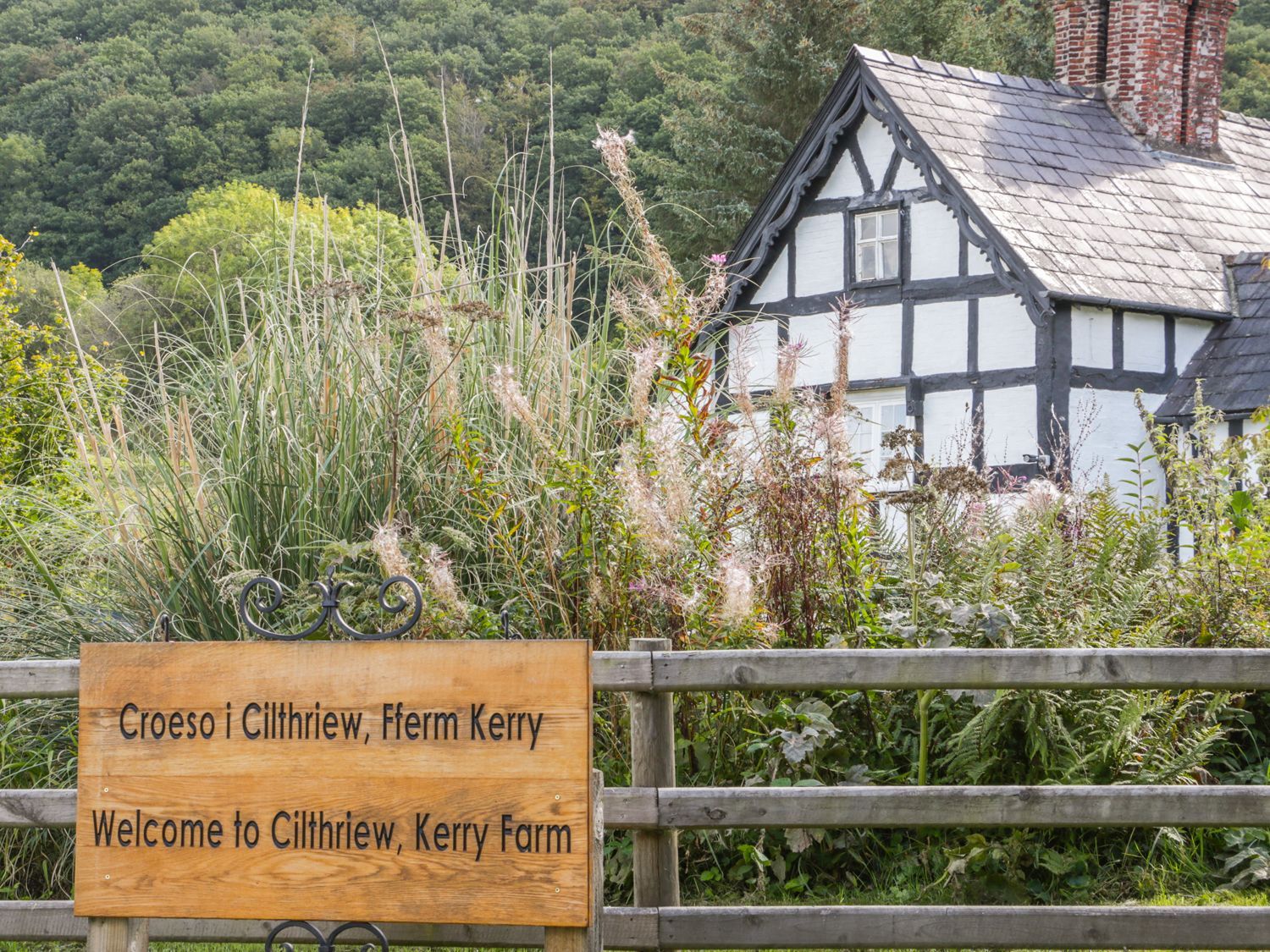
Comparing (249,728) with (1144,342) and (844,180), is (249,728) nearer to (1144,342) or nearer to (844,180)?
(1144,342)

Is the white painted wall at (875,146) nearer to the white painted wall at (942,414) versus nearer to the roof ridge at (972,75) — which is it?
the roof ridge at (972,75)

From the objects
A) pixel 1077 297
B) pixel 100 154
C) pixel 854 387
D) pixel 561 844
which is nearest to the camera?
pixel 561 844

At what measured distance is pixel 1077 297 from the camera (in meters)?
14.2

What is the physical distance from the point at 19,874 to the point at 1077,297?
39.0ft

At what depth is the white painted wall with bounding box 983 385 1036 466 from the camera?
1484 cm

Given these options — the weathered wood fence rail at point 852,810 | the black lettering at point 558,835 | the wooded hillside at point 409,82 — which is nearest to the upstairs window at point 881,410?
the wooded hillside at point 409,82

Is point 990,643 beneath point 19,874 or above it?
above

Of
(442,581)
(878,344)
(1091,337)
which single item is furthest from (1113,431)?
(442,581)

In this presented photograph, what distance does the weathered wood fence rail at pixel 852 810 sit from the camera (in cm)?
368

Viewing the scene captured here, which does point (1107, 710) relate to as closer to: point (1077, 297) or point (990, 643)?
point (990, 643)

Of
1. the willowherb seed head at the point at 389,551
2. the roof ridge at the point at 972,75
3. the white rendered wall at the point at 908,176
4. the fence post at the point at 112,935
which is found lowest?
the fence post at the point at 112,935

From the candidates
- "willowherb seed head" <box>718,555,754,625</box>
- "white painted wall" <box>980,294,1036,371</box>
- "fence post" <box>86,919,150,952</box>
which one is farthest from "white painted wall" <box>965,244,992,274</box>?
"fence post" <box>86,919,150,952</box>

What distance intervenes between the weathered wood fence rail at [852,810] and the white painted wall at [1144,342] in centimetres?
1193

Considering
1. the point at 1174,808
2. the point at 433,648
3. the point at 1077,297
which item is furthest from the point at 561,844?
the point at 1077,297
